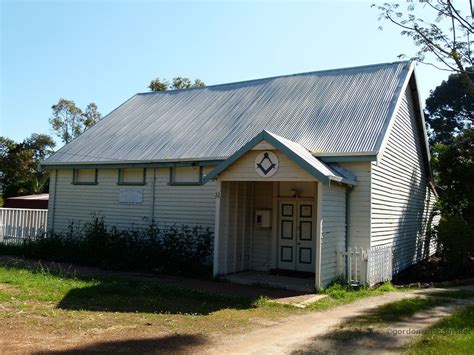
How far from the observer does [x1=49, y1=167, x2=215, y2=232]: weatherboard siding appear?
15508 mm

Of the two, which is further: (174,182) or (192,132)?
(192,132)

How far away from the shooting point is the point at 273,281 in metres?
13.1

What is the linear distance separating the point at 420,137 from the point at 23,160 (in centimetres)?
4133

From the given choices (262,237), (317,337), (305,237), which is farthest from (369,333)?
(262,237)

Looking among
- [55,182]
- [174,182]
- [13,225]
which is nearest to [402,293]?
[174,182]

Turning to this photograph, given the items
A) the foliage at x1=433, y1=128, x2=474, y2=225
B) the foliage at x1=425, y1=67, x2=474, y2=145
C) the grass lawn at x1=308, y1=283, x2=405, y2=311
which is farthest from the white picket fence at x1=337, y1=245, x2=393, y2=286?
the foliage at x1=425, y1=67, x2=474, y2=145

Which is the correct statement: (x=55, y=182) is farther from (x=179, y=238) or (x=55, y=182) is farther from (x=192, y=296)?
(x=192, y=296)

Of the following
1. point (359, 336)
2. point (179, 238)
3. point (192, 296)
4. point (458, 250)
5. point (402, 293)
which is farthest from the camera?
point (458, 250)

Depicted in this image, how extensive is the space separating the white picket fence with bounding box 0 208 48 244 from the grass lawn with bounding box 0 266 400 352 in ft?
25.2

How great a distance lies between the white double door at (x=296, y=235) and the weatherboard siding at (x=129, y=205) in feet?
7.25

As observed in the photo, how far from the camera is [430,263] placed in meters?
18.6

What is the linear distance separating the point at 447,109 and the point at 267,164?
41.5 m

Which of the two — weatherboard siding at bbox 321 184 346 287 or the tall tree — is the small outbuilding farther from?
the tall tree

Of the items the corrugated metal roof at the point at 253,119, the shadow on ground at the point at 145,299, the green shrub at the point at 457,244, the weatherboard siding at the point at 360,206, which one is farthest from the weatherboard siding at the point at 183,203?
the green shrub at the point at 457,244
